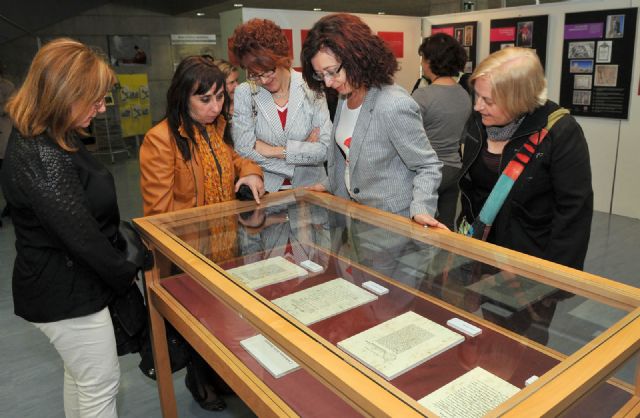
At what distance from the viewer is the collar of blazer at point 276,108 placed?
9.31ft

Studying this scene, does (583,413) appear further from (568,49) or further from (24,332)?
(568,49)

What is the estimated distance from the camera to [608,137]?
19.1 ft

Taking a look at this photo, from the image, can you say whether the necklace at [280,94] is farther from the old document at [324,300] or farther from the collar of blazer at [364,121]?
the old document at [324,300]

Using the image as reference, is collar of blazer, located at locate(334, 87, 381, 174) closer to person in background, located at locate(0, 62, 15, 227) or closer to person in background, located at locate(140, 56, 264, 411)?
person in background, located at locate(140, 56, 264, 411)

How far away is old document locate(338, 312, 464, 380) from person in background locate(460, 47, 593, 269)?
907 mm

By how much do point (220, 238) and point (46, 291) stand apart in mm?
626

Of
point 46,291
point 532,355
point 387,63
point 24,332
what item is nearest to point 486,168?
point 387,63

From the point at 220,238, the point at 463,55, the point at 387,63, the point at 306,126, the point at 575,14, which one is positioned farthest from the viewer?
the point at 575,14

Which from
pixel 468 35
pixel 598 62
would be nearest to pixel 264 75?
pixel 598 62

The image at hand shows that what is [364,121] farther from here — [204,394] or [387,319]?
[204,394]

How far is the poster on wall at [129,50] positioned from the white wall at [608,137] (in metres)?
10.2

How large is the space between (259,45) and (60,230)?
141 centimetres

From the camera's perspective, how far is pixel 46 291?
1.74 m

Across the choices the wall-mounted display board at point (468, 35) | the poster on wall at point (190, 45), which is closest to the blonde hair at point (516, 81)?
the wall-mounted display board at point (468, 35)
